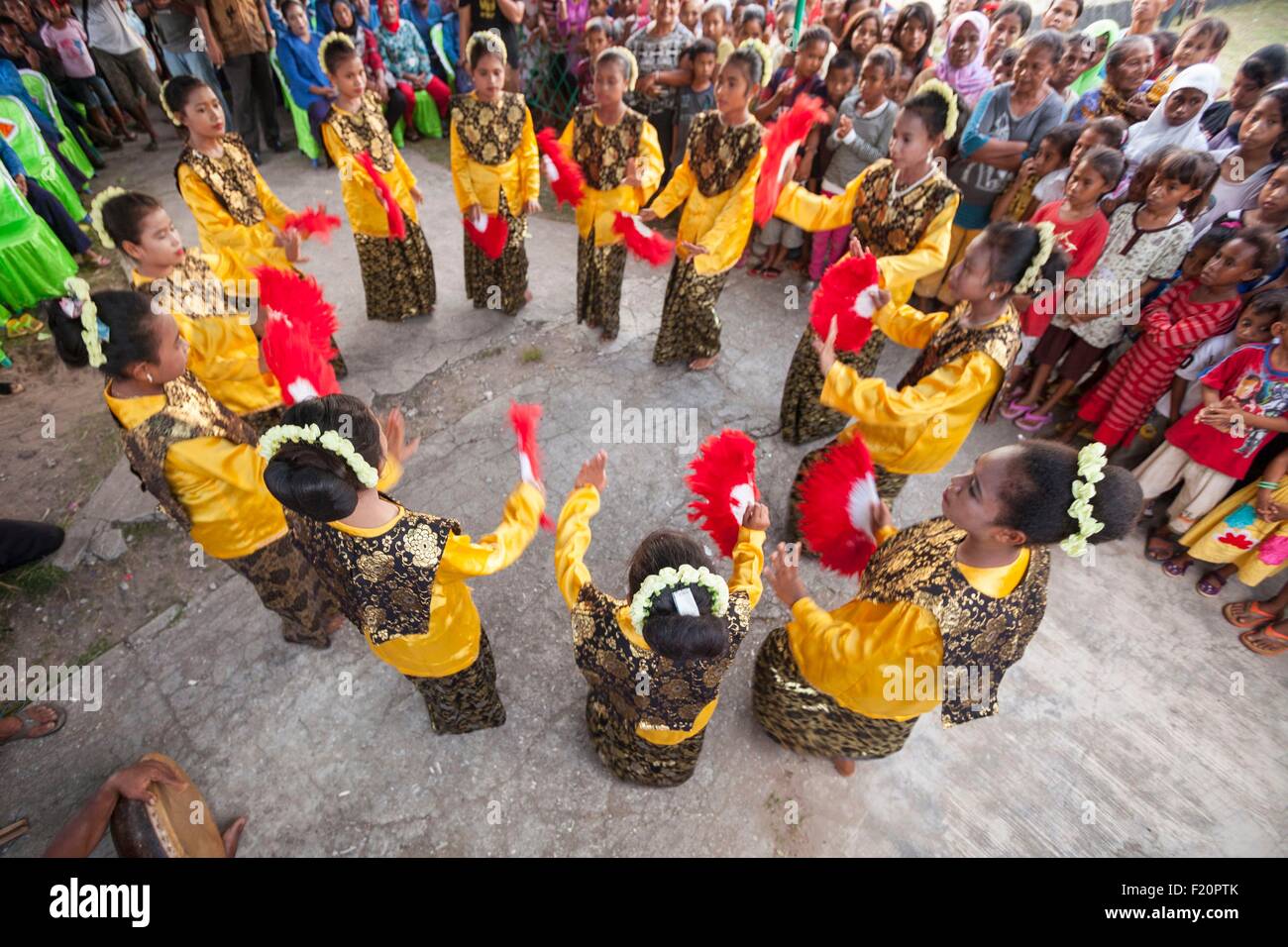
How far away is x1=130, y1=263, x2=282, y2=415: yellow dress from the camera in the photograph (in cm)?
315

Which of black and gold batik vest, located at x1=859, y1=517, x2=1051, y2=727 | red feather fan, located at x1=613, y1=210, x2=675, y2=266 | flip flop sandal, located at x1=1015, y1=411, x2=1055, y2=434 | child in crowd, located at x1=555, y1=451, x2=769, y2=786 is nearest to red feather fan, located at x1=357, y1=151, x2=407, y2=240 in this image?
red feather fan, located at x1=613, y1=210, x2=675, y2=266

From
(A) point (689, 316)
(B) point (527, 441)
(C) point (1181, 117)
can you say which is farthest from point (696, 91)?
(B) point (527, 441)

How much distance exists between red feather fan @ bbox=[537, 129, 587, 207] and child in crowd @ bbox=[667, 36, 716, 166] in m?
1.75

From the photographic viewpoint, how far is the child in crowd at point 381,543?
178cm

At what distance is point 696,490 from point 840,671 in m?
1.00

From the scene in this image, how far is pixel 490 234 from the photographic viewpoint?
496cm

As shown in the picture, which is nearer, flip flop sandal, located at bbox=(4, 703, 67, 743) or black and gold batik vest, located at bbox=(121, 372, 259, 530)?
black and gold batik vest, located at bbox=(121, 372, 259, 530)

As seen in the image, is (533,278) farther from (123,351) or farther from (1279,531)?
(1279,531)

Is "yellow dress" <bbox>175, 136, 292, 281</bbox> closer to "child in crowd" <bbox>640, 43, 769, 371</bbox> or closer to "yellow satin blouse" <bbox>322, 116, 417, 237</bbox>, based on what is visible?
"yellow satin blouse" <bbox>322, 116, 417, 237</bbox>

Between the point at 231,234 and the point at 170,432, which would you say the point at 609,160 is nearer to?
the point at 231,234

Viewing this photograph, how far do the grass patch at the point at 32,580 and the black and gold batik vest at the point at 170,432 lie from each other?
1.69m

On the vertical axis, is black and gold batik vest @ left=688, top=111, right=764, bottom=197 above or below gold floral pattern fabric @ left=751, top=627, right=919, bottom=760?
above

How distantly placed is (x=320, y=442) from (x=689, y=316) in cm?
339

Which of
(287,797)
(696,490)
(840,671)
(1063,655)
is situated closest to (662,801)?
(840,671)
